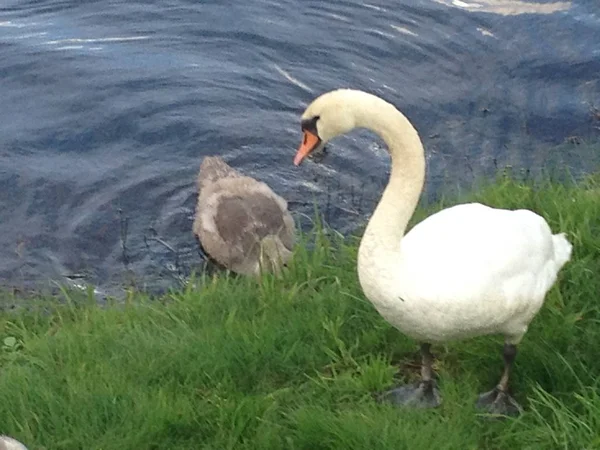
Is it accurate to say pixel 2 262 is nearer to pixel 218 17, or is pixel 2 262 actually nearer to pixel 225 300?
pixel 225 300

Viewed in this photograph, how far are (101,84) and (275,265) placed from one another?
4136 mm

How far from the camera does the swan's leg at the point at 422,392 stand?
4418mm

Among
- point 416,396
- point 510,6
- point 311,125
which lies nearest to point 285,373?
point 416,396

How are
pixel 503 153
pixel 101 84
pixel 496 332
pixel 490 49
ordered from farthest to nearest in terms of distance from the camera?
pixel 490 49 < pixel 101 84 < pixel 503 153 < pixel 496 332

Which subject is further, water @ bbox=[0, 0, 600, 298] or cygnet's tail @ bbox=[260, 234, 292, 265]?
water @ bbox=[0, 0, 600, 298]

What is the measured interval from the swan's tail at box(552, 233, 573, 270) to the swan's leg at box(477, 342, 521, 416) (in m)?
0.54

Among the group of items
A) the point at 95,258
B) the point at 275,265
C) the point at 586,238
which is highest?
the point at 586,238

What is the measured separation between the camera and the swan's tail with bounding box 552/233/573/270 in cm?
468

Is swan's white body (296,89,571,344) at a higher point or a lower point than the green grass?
higher

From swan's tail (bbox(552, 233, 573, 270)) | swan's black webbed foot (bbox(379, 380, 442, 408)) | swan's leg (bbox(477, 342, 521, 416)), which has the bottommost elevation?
swan's black webbed foot (bbox(379, 380, 442, 408))

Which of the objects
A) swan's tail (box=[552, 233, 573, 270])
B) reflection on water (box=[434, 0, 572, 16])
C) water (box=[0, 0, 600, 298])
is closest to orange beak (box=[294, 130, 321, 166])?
swan's tail (box=[552, 233, 573, 270])

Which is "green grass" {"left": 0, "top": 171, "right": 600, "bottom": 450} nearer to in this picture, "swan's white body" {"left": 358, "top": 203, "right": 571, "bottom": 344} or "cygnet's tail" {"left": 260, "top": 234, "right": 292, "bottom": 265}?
"swan's white body" {"left": 358, "top": 203, "right": 571, "bottom": 344}

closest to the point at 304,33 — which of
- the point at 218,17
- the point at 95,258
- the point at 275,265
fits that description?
the point at 218,17

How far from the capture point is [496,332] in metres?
4.28
